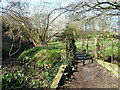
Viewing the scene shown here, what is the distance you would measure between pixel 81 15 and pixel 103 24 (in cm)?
1820

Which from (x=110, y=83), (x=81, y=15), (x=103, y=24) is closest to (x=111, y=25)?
(x=103, y=24)

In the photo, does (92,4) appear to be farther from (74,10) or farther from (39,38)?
(39,38)

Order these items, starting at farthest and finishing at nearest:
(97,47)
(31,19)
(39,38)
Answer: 1. (39,38)
2. (31,19)
3. (97,47)

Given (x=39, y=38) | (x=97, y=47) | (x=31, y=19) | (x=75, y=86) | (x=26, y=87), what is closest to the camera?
(x=75, y=86)

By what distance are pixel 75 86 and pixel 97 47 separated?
13.9 feet

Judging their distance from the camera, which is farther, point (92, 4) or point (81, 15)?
point (81, 15)

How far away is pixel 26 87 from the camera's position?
161 inches

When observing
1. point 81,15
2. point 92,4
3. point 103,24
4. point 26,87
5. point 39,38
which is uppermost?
point 103,24

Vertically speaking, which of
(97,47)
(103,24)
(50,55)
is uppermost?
(103,24)

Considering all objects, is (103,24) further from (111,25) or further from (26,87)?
(26,87)

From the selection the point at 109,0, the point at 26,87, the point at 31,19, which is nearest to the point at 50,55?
the point at 26,87

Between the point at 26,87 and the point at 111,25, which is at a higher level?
the point at 111,25

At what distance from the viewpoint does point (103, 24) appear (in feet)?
76.5

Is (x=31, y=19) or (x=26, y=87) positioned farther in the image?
(x=31, y=19)
